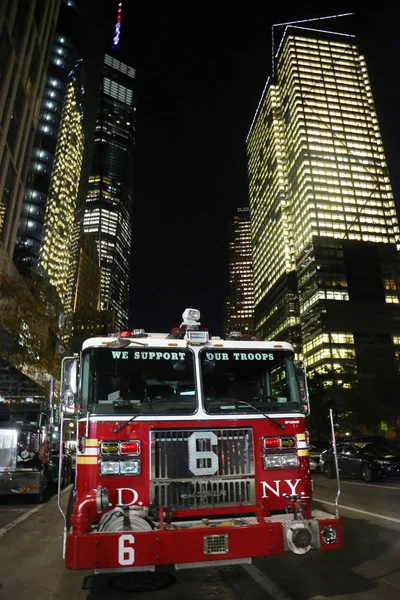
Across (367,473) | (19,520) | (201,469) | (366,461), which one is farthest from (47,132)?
(201,469)

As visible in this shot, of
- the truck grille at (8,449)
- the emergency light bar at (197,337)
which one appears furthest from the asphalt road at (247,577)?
the truck grille at (8,449)

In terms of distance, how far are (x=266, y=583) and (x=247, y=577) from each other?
353mm

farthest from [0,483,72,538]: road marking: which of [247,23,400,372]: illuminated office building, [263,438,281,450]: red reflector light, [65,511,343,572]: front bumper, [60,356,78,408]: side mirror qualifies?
[247,23,400,372]: illuminated office building

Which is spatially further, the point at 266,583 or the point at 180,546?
the point at 266,583

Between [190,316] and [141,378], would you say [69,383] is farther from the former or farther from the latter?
[190,316]

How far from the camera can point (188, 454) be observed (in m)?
5.15

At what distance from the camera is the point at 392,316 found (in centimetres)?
11619

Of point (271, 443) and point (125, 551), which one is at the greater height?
point (271, 443)

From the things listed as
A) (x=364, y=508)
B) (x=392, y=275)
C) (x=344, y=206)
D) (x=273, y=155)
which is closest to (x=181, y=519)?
(x=364, y=508)

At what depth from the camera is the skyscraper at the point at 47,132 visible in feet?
299

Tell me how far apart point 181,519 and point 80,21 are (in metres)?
136

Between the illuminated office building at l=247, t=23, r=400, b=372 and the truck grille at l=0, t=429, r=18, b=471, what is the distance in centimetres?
9339

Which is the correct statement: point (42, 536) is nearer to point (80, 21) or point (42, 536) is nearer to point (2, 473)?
point (2, 473)

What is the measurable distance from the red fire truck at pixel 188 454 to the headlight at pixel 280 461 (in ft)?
0.04
